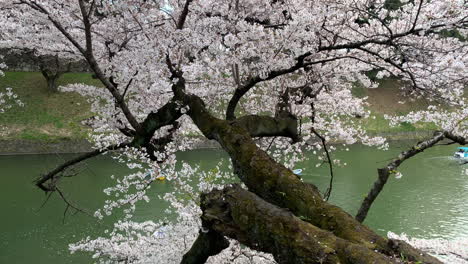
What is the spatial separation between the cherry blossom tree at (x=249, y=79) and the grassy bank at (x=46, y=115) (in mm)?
10367

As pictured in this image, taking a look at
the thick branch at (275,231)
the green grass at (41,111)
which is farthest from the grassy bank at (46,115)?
the thick branch at (275,231)

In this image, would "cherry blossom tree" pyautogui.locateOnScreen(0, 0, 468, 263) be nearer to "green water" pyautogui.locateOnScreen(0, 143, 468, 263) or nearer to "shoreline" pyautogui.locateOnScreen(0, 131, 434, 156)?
"green water" pyautogui.locateOnScreen(0, 143, 468, 263)

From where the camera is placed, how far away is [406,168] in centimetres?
1664

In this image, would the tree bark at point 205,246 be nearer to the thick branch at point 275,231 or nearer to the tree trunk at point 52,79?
A: the thick branch at point 275,231

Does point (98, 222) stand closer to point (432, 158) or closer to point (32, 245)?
point (32, 245)

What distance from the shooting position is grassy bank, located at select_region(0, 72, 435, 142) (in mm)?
17484

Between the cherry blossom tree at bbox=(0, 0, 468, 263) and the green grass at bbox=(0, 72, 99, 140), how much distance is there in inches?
479

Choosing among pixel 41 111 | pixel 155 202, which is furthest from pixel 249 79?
pixel 41 111

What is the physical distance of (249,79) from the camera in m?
→ 4.16

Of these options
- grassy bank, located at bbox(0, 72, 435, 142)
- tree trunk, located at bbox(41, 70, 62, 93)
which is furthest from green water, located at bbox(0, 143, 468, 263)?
tree trunk, located at bbox(41, 70, 62, 93)

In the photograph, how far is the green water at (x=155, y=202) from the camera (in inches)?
356

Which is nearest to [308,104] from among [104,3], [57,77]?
[104,3]

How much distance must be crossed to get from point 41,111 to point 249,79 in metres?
18.1

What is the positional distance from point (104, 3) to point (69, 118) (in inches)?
643
